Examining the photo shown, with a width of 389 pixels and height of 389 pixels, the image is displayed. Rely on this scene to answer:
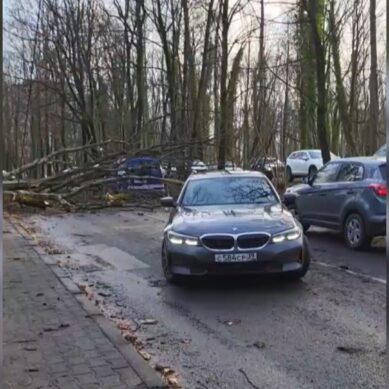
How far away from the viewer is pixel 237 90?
96.0 feet

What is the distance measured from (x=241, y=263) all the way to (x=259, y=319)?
127 cm

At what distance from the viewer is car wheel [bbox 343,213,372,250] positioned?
1128 cm

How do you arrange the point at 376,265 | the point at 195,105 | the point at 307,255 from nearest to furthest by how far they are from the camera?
the point at 307,255
the point at 376,265
the point at 195,105

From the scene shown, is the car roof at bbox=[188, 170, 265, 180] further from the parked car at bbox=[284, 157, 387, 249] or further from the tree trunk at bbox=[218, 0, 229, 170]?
the tree trunk at bbox=[218, 0, 229, 170]

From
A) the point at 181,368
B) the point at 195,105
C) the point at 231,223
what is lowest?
the point at 181,368

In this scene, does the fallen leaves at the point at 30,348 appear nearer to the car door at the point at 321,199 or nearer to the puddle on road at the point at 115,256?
the puddle on road at the point at 115,256

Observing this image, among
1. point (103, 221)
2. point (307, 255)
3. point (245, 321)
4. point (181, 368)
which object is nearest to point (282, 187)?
point (103, 221)

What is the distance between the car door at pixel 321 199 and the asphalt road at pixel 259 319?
3.70 feet

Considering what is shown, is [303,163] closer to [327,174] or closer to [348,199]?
[327,174]

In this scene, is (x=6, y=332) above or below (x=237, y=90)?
below

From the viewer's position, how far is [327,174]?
13.1 m

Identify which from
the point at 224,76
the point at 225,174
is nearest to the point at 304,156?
the point at 224,76

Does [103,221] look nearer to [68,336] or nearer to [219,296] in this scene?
[219,296]

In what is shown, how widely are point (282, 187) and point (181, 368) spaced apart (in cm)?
2049
